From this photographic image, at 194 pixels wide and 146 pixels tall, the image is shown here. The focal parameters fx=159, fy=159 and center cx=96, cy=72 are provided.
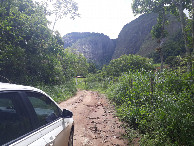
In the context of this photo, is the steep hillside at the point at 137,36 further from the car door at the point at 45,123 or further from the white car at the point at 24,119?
the white car at the point at 24,119

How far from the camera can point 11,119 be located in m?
1.64

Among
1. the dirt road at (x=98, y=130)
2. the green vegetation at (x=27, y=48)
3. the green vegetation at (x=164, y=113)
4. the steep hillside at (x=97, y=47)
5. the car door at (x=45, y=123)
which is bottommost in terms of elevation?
the dirt road at (x=98, y=130)

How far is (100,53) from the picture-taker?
139875 mm

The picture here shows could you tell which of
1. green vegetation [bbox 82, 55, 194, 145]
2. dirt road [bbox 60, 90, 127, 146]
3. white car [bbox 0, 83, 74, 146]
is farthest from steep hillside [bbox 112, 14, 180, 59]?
white car [bbox 0, 83, 74, 146]

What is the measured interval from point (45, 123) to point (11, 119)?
1.71 feet

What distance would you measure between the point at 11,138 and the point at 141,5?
14867 mm

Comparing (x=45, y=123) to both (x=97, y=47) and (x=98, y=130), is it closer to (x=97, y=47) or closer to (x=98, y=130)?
(x=98, y=130)

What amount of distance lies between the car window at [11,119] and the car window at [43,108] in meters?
0.19

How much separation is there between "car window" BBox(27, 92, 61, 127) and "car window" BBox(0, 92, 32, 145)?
0.19 meters

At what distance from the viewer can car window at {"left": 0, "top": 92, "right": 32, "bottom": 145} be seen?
4.61ft

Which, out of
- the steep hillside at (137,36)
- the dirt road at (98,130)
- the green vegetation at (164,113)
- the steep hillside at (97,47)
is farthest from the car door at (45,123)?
the steep hillside at (97,47)

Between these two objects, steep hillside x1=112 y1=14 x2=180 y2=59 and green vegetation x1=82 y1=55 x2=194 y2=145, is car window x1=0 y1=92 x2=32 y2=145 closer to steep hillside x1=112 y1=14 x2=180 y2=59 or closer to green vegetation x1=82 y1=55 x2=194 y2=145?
green vegetation x1=82 y1=55 x2=194 y2=145

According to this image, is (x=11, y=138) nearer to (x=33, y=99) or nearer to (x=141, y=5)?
(x=33, y=99)

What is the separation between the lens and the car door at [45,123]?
168 cm
